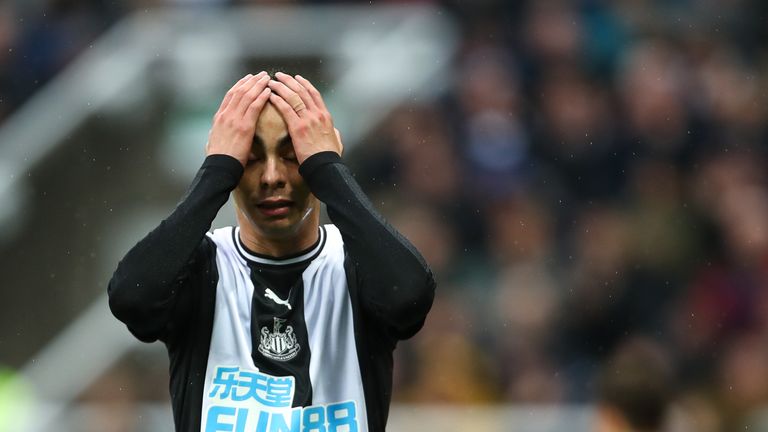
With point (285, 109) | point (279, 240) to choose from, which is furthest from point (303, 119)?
point (279, 240)

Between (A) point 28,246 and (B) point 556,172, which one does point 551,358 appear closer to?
(B) point 556,172

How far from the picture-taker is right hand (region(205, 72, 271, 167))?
380cm

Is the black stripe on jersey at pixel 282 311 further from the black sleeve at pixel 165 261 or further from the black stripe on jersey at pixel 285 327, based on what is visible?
the black sleeve at pixel 165 261

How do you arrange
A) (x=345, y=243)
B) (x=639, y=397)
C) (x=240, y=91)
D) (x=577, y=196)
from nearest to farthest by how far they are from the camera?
(x=345, y=243) → (x=240, y=91) → (x=639, y=397) → (x=577, y=196)

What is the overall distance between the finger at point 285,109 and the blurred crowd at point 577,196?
4417 mm

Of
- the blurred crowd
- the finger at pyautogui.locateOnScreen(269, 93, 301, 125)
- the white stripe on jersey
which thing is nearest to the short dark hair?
the white stripe on jersey

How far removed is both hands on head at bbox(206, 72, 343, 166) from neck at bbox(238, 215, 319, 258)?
0.67 feet

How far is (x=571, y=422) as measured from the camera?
7938mm

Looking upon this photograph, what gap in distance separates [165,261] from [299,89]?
0.63m

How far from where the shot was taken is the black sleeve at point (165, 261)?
3.65 metres

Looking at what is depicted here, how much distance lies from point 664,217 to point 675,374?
105 centimetres

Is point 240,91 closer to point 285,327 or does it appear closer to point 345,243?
point 345,243

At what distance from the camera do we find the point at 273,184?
3.80 metres

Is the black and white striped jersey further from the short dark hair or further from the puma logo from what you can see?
the short dark hair
